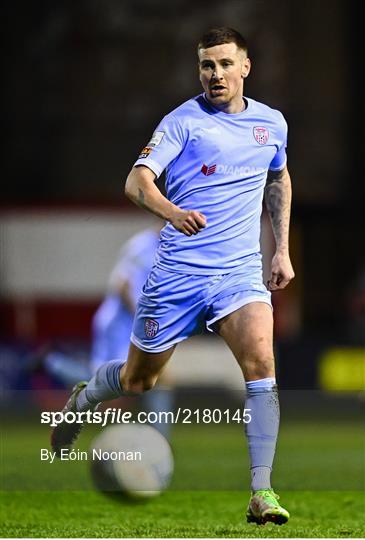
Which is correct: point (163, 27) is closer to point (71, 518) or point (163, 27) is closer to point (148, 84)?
point (148, 84)

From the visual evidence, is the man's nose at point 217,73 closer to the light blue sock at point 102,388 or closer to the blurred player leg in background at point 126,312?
the light blue sock at point 102,388

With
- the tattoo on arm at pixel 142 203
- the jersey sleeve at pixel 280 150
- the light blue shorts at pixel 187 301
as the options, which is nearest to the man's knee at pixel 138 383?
the light blue shorts at pixel 187 301

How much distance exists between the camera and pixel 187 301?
6.77 meters

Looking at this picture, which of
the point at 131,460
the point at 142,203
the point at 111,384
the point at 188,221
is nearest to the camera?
the point at 188,221

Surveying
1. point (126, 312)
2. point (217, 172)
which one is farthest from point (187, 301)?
point (126, 312)

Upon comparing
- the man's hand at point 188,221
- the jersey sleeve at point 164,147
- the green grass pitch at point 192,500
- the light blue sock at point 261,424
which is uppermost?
the jersey sleeve at point 164,147

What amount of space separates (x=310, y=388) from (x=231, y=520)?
7.96 metres

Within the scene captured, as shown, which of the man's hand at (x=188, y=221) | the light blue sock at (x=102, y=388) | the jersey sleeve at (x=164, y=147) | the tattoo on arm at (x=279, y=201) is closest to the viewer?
the man's hand at (x=188, y=221)

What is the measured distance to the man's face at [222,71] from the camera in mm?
6609

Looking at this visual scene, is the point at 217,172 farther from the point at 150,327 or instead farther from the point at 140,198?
the point at 150,327

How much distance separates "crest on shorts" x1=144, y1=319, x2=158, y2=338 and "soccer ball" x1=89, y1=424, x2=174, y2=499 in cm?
63

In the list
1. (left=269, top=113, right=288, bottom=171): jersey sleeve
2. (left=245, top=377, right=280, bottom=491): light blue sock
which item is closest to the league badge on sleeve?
(left=269, top=113, right=288, bottom=171): jersey sleeve

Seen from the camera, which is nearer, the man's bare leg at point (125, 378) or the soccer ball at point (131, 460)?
the man's bare leg at point (125, 378)

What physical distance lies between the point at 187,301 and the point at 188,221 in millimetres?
635
